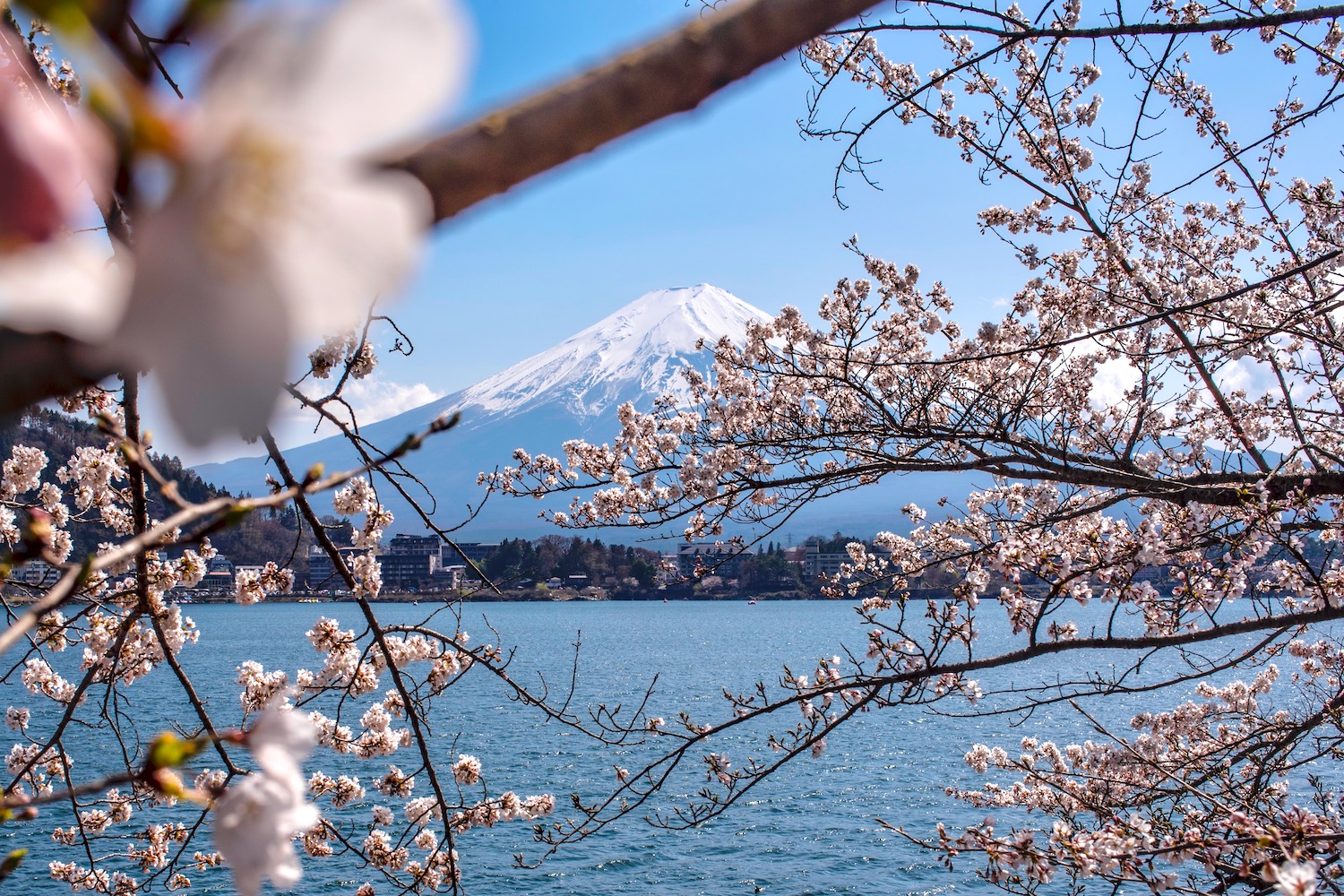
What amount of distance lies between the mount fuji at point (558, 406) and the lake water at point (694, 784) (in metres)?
105

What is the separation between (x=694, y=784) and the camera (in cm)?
1759

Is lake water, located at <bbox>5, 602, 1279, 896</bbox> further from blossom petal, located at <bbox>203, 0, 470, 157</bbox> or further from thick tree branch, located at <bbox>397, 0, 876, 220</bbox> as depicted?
blossom petal, located at <bbox>203, 0, 470, 157</bbox>

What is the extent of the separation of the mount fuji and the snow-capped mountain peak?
19 centimetres

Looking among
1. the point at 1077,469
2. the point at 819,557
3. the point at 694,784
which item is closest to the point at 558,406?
the point at 819,557

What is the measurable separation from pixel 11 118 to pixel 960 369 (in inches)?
210

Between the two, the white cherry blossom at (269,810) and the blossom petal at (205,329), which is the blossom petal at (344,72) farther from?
the white cherry blossom at (269,810)

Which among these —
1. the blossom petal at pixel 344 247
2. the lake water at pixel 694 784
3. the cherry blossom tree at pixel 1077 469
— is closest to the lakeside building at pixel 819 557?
the lake water at pixel 694 784

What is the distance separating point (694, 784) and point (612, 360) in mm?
145595

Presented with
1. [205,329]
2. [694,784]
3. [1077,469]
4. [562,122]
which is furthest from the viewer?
[694,784]

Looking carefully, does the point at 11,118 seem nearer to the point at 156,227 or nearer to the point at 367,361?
the point at 156,227

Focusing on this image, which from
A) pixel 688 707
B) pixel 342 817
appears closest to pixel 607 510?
pixel 342 817

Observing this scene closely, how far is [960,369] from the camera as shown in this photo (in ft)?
17.2

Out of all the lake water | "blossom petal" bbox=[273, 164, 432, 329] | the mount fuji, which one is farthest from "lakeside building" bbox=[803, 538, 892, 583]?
the mount fuji

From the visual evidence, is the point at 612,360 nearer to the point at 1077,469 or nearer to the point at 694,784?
the point at 694,784
